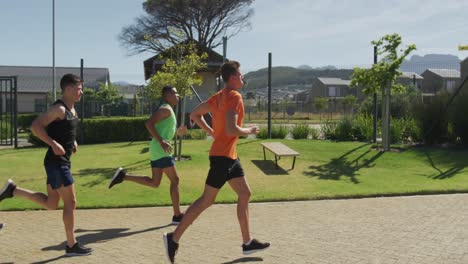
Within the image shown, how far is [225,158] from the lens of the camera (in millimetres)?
4680

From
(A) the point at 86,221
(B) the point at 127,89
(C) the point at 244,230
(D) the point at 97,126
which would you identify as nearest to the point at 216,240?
(C) the point at 244,230

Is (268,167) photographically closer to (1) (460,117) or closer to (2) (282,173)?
(2) (282,173)

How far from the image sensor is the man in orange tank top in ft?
15.1

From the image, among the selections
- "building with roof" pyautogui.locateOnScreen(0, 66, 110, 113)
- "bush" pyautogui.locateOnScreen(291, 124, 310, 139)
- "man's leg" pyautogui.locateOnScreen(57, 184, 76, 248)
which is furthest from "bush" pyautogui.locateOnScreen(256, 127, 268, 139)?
"building with roof" pyautogui.locateOnScreen(0, 66, 110, 113)

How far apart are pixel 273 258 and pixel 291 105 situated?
142 feet

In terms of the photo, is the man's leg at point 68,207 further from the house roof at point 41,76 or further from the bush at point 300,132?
the house roof at point 41,76

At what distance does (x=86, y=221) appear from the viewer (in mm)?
6434

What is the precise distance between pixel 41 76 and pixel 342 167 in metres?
49.2

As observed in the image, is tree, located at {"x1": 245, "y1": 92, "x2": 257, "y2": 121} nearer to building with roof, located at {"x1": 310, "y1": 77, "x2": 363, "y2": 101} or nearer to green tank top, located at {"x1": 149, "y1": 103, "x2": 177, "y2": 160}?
building with roof, located at {"x1": 310, "y1": 77, "x2": 363, "y2": 101}

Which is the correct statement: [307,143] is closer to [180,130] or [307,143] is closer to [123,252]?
[180,130]

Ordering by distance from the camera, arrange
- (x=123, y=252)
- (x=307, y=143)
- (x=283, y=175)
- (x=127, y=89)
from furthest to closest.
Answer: (x=127, y=89), (x=307, y=143), (x=283, y=175), (x=123, y=252)

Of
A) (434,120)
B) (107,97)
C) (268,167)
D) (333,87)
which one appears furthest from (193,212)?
(333,87)

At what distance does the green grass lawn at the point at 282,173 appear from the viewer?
8.09 metres

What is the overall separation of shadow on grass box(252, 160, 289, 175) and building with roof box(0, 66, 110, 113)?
36112 mm
